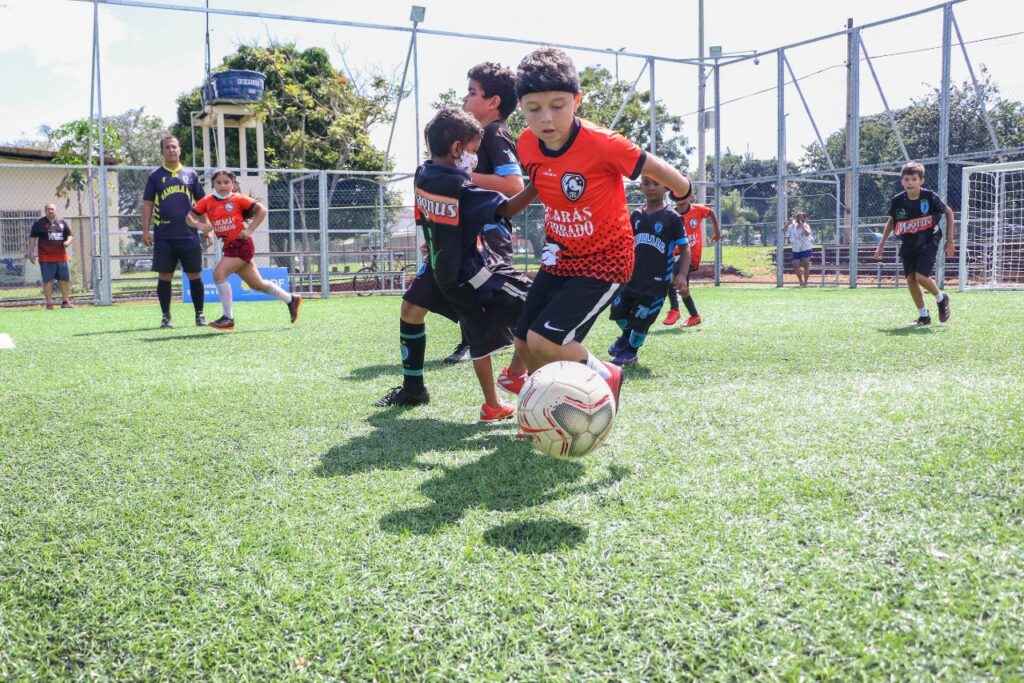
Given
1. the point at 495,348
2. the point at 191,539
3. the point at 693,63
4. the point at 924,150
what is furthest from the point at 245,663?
the point at 693,63

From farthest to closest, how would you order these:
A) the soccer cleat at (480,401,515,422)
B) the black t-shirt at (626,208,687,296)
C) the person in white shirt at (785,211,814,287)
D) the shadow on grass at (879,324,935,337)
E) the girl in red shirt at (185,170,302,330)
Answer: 1. the person in white shirt at (785,211,814,287)
2. the girl in red shirt at (185,170,302,330)
3. the shadow on grass at (879,324,935,337)
4. the black t-shirt at (626,208,687,296)
5. the soccer cleat at (480,401,515,422)

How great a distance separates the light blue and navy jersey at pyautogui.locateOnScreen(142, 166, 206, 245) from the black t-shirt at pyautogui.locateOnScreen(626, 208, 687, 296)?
5935mm

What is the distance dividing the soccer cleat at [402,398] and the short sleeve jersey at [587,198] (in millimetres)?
1347

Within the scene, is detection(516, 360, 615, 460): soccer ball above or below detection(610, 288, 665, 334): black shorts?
below

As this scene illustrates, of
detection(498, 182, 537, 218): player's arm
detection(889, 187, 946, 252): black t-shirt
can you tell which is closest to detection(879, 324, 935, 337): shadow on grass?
detection(889, 187, 946, 252): black t-shirt

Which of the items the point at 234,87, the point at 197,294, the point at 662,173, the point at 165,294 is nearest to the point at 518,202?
the point at 662,173

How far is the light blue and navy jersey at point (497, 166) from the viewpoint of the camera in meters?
4.39

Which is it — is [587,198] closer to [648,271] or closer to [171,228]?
[648,271]

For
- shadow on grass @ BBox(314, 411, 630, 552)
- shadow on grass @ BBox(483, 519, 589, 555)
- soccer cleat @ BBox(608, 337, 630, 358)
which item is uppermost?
soccer cleat @ BBox(608, 337, 630, 358)

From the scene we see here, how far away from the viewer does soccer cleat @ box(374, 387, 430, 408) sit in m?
4.74

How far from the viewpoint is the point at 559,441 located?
296 centimetres

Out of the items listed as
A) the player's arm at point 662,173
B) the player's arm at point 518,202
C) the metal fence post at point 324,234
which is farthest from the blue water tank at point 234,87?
the player's arm at point 662,173

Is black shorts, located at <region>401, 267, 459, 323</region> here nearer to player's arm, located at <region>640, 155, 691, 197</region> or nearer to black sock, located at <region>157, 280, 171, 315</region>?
player's arm, located at <region>640, 155, 691, 197</region>

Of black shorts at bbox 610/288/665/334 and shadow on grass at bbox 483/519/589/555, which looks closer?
shadow on grass at bbox 483/519/589/555
